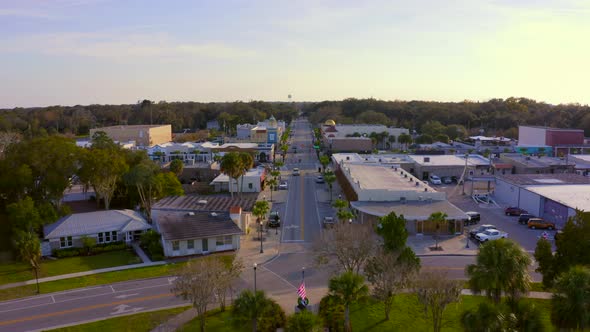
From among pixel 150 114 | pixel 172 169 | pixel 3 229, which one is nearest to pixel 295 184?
pixel 172 169

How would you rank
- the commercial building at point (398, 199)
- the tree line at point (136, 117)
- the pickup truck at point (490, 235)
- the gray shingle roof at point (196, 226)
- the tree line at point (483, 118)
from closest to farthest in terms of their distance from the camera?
the gray shingle roof at point (196, 226) → the pickup truck at point (490, 235) → the commercial building at point (398, 199) → the tree line at point (483, 118) → the tree line at point (136, 117)

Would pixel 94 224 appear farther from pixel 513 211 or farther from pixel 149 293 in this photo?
pixel 513 211

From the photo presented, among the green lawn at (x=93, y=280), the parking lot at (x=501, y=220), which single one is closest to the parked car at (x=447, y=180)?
the parking lot at (x=501, y=220)

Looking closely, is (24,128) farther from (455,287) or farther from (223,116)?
(455,287)

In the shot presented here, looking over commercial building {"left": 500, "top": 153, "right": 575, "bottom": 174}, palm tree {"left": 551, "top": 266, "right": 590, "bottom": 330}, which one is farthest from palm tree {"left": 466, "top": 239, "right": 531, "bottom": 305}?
commercial building {"left": 500, "top": 153, "right": 575, "bottom": 174}

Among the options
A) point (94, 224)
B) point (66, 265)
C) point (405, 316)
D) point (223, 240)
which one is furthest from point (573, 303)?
point (94, 224)

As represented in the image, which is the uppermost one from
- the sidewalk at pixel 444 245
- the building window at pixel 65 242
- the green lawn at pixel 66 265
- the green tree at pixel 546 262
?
the green tree at pixel 546 262

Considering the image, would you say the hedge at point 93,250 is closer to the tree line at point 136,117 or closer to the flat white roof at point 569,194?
the flat white roof at point 569,194
